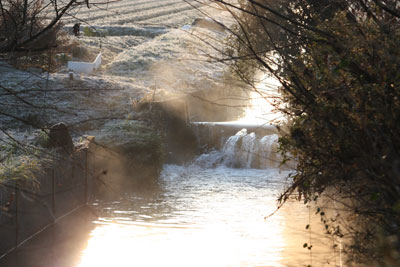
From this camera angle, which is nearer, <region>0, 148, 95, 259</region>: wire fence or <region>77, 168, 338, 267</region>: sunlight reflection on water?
<region>0, 148, 95, 259</region>: wire fence

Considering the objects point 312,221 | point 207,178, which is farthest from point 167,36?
point 312,221

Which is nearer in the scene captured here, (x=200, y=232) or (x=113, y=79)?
(x=200, y=232)

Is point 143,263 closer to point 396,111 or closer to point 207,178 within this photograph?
point 396,111

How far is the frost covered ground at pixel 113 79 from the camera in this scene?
5843 millimetres

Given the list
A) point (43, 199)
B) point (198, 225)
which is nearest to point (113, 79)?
point (198, 225)

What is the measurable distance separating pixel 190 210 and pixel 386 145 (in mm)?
8837

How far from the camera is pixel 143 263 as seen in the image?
8.15 metres

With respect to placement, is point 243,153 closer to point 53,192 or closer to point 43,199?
point 53,192

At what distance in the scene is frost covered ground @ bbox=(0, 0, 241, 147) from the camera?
5.84m

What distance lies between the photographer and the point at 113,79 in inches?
1024

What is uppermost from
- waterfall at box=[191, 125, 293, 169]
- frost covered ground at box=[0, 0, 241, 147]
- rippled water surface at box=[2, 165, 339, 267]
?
frost covered ground at box=[0, 0, 241, 147]

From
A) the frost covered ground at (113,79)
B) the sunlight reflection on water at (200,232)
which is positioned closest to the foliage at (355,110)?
the frost covered ground at (113,79)

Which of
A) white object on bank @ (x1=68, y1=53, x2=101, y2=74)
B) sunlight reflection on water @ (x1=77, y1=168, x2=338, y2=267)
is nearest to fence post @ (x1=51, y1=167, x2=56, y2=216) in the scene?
sunlight reflection on water @ (x1=77, y1=168, x2=338, y2=267)

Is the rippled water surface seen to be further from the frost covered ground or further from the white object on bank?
the white object on bank
